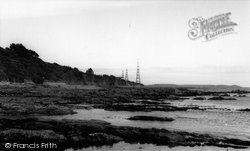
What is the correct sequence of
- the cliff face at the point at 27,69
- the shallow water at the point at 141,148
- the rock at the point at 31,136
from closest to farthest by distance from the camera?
the shallow water at the point at 141,148 → the rock at the point at 31,136 → the cliff face at the point at 27,69

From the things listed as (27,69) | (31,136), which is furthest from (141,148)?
(27,69)

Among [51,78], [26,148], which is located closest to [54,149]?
[26,148]

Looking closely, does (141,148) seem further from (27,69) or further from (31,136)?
(27,69)

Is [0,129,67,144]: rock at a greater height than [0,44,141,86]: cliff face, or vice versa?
[0,44,141,86]: cliff face

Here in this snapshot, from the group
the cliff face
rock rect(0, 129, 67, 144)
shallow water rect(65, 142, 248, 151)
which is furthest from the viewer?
the cliff face

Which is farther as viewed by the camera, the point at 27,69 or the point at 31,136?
the point at 27,69

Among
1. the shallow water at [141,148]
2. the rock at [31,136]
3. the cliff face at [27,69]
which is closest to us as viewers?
the shallow water at [141,148]

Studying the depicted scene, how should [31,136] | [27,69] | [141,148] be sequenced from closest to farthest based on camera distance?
[141,148]
[31,136]
[27,69]

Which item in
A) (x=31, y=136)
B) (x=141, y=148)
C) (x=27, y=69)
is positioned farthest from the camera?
(x=27, y=69)

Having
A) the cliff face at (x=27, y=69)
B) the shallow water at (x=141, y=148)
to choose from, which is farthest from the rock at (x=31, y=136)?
the cliff face at (x=27, y=69)

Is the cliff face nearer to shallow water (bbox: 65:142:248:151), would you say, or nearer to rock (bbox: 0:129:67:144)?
rock (bbox: 0:129:67:144)

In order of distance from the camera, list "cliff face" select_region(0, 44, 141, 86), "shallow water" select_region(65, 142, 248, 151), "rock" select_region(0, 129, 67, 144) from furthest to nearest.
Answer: "cliff face" select_region(0, 44, 141, 86) → "rock" select_region(0, 129, 67, 144) → "shallow water" select_region(65, 142, 248, 151)

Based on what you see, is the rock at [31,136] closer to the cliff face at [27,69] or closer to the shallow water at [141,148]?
the shallow water at [141,148]

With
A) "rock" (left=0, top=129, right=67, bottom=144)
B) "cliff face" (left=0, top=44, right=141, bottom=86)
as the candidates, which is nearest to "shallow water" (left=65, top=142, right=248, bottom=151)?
"rock" (left=0, top=129, right=67, bottom=144)
